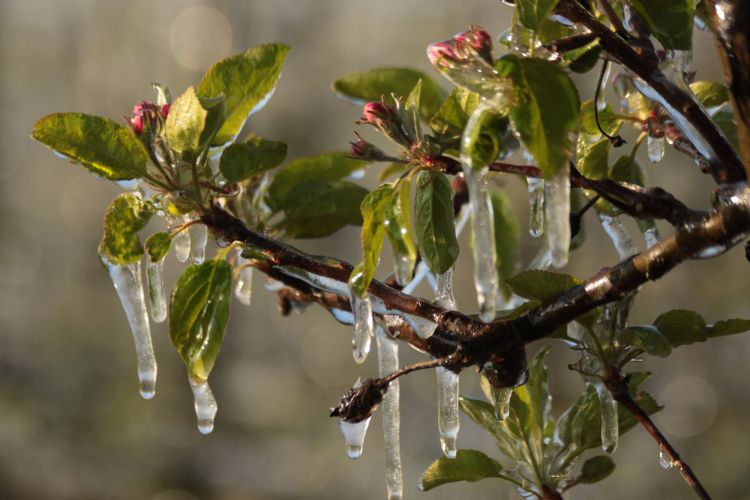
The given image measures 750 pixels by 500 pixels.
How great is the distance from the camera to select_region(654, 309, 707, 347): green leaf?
43 centimetres

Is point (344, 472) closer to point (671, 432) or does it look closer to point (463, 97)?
point (671, 432)

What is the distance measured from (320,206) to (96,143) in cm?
18

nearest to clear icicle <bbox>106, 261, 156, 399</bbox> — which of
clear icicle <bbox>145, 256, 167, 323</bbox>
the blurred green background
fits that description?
clear icicle <bbox>145, 256, 167, 323</bbox>

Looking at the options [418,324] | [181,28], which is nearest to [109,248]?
[418,324]

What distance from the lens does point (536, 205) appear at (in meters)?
0.51

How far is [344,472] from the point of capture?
384 cm

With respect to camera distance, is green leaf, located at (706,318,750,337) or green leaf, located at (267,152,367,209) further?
green leaf, located at (267,152,367,209)

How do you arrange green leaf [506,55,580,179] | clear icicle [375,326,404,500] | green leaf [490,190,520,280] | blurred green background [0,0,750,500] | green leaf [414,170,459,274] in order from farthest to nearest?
blurred green background [0,0,750,500]
green leaf [490,190,520,280]
clear icicle [375,326,404,500]
green leaf [414,170,459,274]
green leaf [506,55,580,179]

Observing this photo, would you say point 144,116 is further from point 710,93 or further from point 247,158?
point 710,93

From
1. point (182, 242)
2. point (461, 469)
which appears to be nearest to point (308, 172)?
point (182, 242)

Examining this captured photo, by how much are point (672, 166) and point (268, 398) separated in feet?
7.17

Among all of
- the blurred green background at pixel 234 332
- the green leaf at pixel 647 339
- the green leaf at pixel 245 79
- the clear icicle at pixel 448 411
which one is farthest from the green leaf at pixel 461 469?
the blurred green background at pixel 234 332

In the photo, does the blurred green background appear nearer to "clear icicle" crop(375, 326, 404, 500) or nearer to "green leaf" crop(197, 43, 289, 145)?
"clear icicle" crop(375, 326, 404, 500)

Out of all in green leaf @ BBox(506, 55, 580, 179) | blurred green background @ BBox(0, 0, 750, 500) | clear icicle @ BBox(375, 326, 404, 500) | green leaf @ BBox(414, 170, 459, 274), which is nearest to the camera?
green leaf @ BBox(506, 55, 580, 179)
